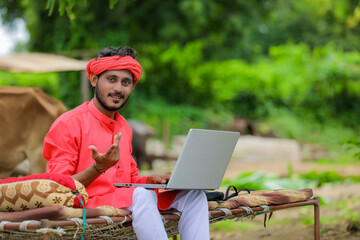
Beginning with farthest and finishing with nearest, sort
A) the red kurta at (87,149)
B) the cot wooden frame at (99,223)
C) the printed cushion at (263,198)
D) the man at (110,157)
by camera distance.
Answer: the printed cushion at (263,198) < the red kurta at (87,149) < the man at (110,157) < the cot wooden frame at (99,223)

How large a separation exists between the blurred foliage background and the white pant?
9878 mm

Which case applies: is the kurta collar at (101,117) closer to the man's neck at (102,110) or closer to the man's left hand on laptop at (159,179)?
the man's neck at (102,110)

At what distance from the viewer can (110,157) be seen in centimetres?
250

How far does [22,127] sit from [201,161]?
2.95m

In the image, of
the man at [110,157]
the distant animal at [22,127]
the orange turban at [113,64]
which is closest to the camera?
the man at [110,157]

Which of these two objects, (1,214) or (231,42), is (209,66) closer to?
(231,42)

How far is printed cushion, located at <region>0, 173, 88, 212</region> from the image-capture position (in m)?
2.41

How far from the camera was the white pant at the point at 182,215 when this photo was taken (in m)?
2.56

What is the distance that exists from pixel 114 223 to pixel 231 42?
14.4 metres

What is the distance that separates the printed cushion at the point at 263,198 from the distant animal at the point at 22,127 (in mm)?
2514

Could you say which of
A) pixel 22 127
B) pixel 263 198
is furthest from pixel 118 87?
pixel 22 127

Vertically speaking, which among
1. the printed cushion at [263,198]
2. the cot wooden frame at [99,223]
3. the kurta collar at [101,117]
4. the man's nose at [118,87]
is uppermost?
the man's nose at [118,87]

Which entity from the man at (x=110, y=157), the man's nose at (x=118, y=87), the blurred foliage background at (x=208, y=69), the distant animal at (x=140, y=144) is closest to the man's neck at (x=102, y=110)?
the man at (x=110, y=157)

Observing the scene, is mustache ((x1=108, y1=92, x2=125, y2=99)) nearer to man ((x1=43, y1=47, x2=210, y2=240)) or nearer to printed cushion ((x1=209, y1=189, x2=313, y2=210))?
man ((x1=43, y1=47, x2=210, y2=240))
